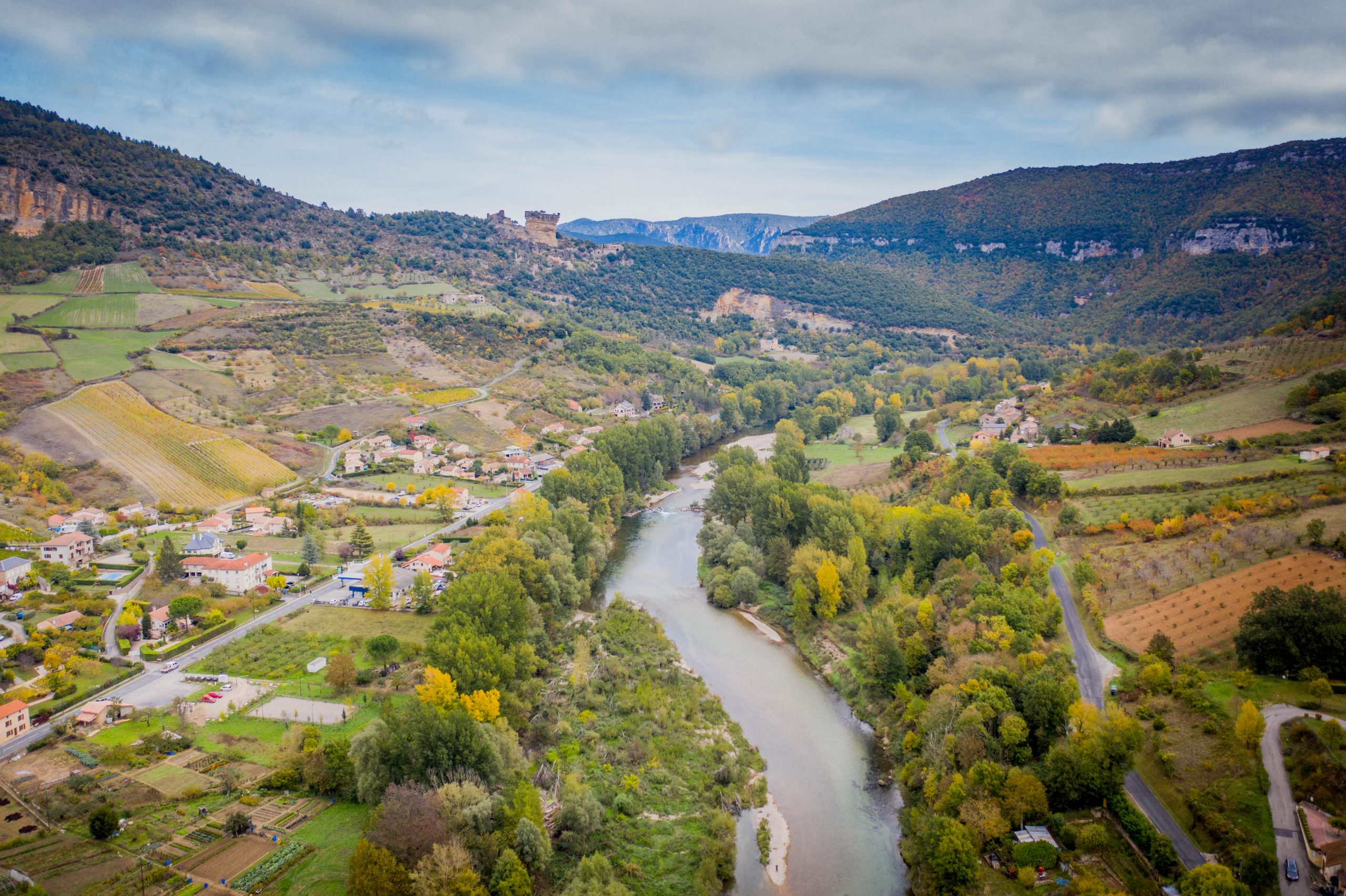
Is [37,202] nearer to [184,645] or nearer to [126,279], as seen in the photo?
[126,279]

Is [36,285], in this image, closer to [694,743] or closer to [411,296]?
[411,296]

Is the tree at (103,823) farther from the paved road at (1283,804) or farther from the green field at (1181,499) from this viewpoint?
the green field at (1181,499)

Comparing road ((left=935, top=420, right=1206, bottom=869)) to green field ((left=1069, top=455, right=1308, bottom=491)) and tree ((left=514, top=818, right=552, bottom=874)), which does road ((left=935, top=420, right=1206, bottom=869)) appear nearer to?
green field ((left=1069, top=455, right=1308, bottom=491))

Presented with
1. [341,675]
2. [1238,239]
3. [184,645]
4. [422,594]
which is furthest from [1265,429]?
[1238,239]

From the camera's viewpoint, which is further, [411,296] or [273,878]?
[411,296]

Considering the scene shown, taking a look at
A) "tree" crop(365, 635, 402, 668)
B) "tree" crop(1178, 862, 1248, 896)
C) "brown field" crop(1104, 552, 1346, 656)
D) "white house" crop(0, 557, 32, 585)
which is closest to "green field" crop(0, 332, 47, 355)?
"white house" crop(0, 557, 32, 585)

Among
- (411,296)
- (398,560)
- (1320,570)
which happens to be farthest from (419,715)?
(411,296)
